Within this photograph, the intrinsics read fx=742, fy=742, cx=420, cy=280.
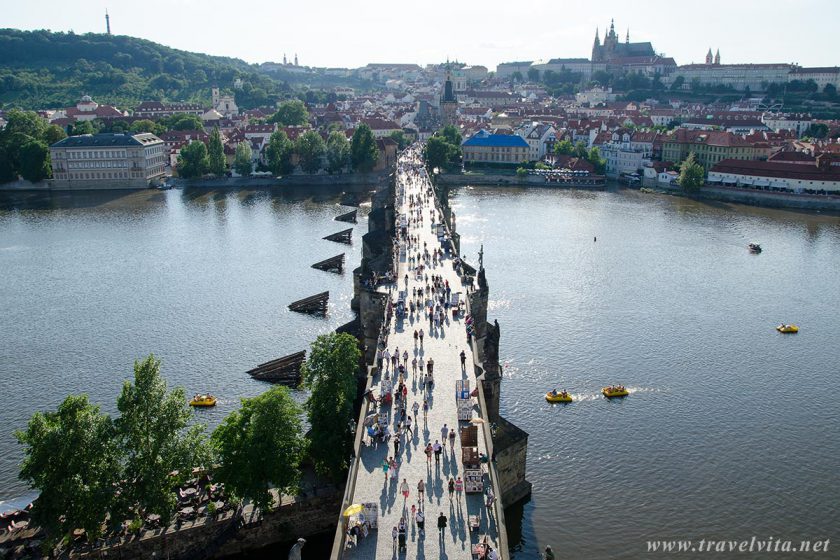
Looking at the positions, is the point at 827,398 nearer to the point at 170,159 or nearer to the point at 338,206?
the point at 338,206

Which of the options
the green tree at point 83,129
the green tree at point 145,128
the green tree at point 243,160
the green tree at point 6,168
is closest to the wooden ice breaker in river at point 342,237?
the green tree at point 243,160

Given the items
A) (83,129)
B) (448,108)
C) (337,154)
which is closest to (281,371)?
(337,154)

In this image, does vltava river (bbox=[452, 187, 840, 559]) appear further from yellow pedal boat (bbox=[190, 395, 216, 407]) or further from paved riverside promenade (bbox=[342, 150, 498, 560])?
yellow pedal boat (bbox=[190, 395, 216, 407])

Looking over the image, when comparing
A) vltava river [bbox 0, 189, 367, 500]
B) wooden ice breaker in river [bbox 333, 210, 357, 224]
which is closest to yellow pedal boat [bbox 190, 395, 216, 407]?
vltava river [bbox 0, 189, 367, 500]

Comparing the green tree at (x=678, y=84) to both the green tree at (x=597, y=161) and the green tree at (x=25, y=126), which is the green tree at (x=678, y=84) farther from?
the green tree at (x=25, y=126)

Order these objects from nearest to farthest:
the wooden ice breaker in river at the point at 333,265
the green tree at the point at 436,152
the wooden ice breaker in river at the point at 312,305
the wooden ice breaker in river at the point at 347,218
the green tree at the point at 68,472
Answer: the green tree at the point at 68,472
the wooden ice breaker in river at the point at 312,305
the wooden ice breaker in river at the point at 333,265
the wooden ice breaker in river at the point at 347,218
the green tree at the point at 436,152

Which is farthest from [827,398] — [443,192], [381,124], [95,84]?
[95,84]

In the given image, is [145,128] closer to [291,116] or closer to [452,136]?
[291,116]
